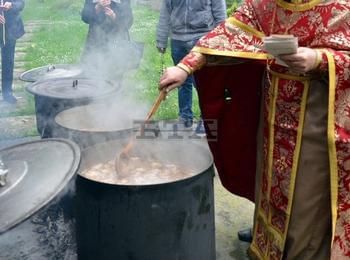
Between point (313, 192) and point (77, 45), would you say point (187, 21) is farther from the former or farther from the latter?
point (77, 45)

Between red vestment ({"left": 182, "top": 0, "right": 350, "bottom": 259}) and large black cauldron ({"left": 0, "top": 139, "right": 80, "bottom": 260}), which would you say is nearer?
large black cauldron ({"left": 0, "top": 139, "right": 80, "bottom": 260})

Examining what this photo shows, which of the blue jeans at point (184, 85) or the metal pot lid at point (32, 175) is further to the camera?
the blue jeans at point (184, 85)

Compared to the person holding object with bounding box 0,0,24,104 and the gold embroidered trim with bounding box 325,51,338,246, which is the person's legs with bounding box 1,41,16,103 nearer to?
the person holding object with bounding box 0,0,24,104

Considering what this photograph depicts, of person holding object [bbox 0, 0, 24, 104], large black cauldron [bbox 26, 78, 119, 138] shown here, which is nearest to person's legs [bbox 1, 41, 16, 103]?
person holding object [bbox 0, 0, 24, 104]

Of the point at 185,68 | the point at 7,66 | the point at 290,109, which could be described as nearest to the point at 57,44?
the point at 7,66

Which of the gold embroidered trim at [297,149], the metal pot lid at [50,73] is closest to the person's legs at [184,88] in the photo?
the metal pot lid at [50,73]

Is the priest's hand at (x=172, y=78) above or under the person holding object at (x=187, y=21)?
under

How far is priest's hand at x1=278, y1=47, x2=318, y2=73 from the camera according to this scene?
2.16 metres

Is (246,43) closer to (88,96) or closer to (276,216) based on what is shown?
(276,216)

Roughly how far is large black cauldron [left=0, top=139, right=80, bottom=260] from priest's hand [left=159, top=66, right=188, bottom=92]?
0.61 meters

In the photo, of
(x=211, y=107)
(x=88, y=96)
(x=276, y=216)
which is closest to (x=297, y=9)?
(x=211, y=107)

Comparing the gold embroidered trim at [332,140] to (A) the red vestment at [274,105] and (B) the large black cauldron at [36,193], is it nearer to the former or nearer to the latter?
(A) the red vestment at [274,105]

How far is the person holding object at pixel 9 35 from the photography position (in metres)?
7.33

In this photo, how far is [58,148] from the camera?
2.47 metres
